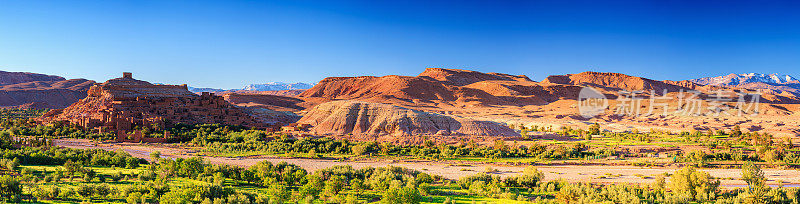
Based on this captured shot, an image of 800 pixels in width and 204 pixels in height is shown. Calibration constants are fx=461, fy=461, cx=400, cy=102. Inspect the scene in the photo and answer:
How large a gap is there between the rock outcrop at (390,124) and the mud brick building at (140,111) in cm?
1145

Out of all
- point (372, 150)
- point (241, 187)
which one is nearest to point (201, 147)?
point (372, 150)

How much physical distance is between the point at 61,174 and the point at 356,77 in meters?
120

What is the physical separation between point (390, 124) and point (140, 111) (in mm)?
29016

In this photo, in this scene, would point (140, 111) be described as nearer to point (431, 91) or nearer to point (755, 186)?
point (755, 186)

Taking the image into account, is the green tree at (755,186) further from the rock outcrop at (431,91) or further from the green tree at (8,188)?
the rock outcrop at (431,91)

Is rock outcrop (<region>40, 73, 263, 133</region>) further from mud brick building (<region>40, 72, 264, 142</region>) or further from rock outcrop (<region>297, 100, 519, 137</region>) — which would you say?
rock outcrop (<region>297, 100, 519, 137</region>)

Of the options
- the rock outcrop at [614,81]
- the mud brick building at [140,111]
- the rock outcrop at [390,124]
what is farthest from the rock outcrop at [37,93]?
the rock outcrop at [614,81]

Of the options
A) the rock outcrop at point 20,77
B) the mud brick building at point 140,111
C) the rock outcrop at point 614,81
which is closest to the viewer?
the mud brick building at point 140,111

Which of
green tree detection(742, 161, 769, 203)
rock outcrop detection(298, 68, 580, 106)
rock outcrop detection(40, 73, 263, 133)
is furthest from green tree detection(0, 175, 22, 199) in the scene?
rock outcrop detection(298, 68, 580, 106)

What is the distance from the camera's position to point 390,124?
43.2 meters

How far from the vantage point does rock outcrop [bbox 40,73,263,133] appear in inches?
1832

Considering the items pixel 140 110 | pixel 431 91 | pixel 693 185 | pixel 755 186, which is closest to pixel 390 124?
pixel 693 185

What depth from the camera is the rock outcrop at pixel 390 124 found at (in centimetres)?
4316

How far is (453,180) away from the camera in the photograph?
76.8 feet
